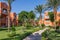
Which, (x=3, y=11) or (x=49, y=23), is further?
(x=49, y=23)

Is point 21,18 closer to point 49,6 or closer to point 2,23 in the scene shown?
point 2,23

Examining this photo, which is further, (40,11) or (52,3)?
(40,11)

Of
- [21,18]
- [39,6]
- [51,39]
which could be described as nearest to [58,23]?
[39,6]

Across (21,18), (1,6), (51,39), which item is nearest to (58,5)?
(1,6)

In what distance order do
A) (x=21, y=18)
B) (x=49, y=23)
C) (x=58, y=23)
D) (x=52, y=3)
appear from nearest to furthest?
(x=52, y=3) < (x=58, y=23) < (x=49, y=23) < (x=21, y=18)

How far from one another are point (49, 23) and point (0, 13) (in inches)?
1004

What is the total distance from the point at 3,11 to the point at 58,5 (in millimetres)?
24108

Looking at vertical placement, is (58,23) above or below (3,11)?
below

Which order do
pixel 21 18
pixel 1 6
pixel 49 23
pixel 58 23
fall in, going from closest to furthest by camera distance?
pixel 1 6 < pixel 58 23 < pixel 49 23 < pixel 21 18

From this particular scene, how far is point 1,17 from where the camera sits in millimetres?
58500

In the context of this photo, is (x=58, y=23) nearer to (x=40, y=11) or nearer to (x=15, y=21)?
(x=40, y=11)

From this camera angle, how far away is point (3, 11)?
58906mm

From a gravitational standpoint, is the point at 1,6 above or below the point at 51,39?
above

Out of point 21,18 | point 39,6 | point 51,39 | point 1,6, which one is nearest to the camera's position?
point 51,39
